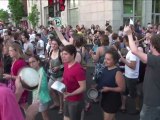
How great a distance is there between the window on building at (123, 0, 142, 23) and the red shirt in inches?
815

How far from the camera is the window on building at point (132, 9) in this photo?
24688 mm

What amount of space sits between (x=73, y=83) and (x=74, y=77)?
108 millimetres

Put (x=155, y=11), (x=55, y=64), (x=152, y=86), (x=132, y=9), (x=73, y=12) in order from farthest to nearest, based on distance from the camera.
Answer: (x=73, y=12)
(x=155, y=11)
(x=132, y=9)
(x=55, y=64)
(x=152, y=86)

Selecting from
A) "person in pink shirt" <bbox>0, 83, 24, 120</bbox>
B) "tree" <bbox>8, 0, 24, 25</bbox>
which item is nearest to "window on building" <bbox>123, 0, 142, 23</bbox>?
"person in pink shirt" <bbox>0, 83, 24, 120</bbox>

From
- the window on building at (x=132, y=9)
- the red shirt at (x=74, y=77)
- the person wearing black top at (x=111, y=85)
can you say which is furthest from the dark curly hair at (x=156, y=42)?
the window on building at (x=132, y=9)

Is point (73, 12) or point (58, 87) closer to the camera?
point (58, 87)

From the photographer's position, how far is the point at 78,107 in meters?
4.48

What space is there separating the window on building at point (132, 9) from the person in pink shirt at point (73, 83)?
814 inches

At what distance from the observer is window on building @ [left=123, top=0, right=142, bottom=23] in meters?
24.7

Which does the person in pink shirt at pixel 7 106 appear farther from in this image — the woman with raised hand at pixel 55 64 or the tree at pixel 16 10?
the tree at pixel 16 10

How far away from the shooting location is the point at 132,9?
82.3ft

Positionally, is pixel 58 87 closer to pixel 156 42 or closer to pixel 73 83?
pixel 73 83

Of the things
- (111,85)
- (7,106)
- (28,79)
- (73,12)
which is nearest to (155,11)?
(73,12)

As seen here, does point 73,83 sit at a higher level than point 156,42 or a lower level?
lower
